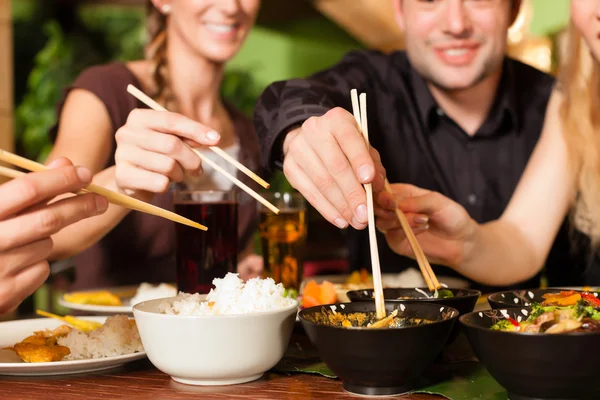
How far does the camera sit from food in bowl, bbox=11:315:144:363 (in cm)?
98

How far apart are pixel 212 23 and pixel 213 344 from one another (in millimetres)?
1686

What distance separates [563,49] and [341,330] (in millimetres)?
1549

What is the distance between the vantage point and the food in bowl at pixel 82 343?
3.22 ft

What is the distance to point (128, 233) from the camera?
230 centimetres

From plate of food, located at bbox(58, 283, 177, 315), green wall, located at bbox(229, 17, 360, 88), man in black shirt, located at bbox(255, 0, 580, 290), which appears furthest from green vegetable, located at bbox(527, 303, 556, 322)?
green wall, located at bbox(229, 17, 360, 88)

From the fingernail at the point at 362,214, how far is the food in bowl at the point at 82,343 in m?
0.40

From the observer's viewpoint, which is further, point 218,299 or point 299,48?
point 299,48

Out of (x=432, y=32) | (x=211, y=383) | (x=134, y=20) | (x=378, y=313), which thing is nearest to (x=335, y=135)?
(x=378, y=313)

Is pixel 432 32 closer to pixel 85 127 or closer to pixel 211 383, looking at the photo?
pixel 85 127

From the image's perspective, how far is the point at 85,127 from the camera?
2.11 meters

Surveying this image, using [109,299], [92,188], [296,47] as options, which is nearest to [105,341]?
[92,188]

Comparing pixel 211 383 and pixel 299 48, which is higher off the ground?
pixel 299 48

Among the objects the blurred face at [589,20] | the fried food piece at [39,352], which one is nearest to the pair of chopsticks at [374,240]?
the fried food piece at [39,352]

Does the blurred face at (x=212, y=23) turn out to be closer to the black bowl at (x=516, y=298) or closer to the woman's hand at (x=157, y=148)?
the woman's hand at (x=157, y=148)
